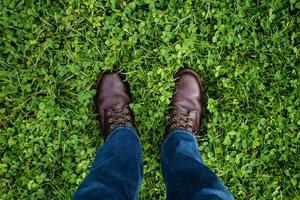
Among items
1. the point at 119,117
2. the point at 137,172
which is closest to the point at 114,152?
the point at 137,172

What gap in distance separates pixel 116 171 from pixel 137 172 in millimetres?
189

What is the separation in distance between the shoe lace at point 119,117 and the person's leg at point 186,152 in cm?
34

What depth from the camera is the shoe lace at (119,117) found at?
3.07 meters

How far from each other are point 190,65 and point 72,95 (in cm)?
100

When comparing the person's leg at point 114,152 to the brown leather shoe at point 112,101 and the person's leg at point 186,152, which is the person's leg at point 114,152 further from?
the person's leg at point 186,152

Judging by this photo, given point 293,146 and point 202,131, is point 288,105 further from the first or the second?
point 202,131

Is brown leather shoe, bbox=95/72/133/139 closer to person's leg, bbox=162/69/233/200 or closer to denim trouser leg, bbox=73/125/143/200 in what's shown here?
denim trouser leg, bbox=73/125/143/200

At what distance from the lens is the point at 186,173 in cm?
242

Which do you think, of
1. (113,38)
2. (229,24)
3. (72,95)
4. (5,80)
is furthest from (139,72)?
(5,80)

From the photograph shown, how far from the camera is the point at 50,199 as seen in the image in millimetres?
3131

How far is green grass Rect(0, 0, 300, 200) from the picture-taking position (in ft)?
10.1

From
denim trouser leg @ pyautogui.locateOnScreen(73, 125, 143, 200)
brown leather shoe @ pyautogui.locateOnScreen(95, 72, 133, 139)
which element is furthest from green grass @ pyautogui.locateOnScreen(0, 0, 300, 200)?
denim trouser leg @ pyautogui.locateOnScreen(73, 125, 143, 200)

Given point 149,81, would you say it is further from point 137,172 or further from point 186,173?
point 186,173

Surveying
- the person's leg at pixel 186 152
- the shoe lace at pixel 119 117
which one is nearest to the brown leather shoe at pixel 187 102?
the person's leg at pixel 186 152
